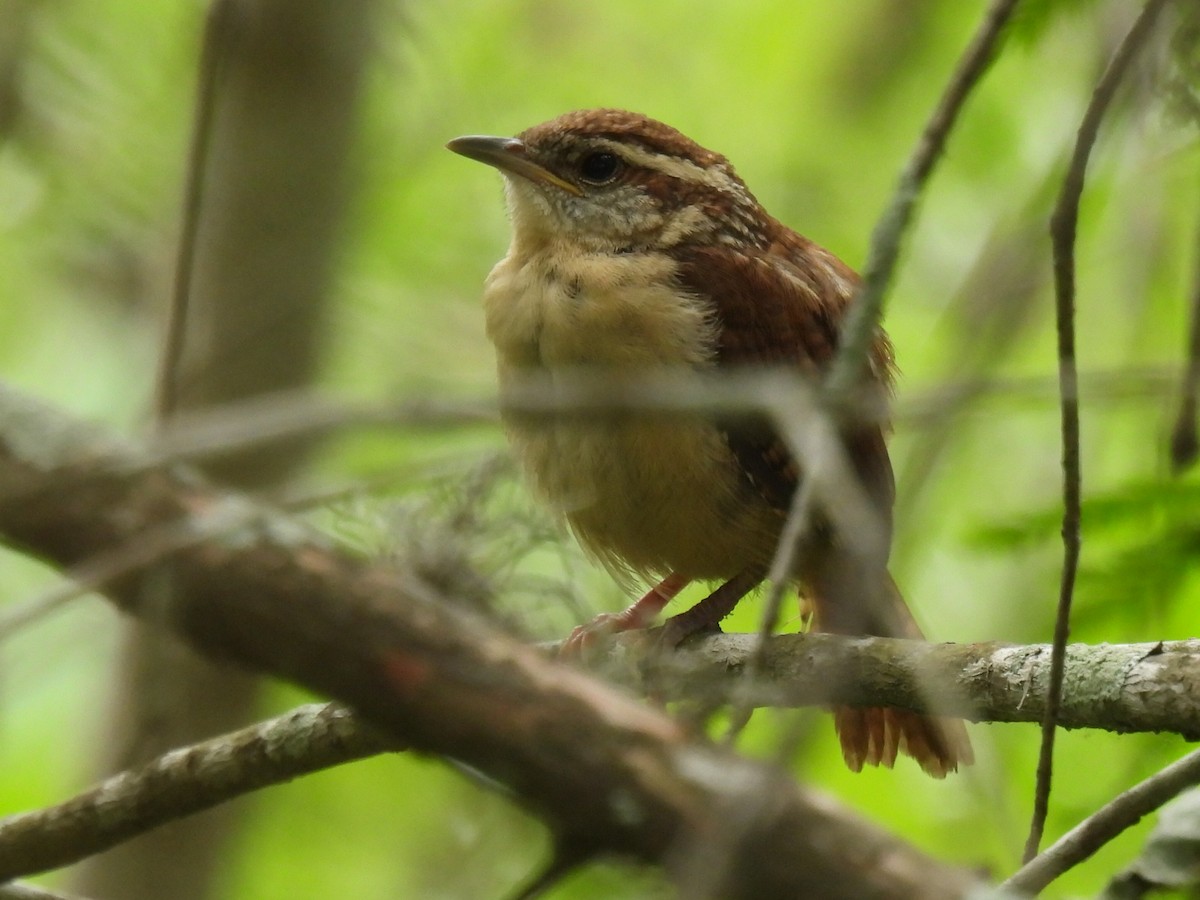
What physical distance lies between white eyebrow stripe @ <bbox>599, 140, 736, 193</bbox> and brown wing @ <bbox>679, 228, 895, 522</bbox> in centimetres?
32

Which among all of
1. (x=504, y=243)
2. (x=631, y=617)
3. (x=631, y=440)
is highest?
(x=504, y=243)

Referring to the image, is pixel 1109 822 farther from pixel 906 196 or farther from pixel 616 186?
pixel 616 186

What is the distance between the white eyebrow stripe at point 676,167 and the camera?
4.66 metres

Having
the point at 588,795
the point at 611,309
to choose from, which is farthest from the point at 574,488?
the point at 588,795

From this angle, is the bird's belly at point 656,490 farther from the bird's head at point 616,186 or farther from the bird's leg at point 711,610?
the bird's head at point 616,186

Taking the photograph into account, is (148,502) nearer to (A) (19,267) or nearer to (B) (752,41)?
(A) (19,267)

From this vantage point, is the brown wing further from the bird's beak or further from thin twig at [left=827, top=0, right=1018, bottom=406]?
thin twig at [left=827, top=0, right=1018, bottom=406]

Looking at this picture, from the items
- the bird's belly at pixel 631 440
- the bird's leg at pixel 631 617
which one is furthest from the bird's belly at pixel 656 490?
the bird's leg at pixel 631 617

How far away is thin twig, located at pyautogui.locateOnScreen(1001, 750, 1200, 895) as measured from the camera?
2.35 metres

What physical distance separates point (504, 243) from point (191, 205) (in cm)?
368

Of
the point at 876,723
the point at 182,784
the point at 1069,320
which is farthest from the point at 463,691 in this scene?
the point at 876,723

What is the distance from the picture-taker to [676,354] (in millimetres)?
3984

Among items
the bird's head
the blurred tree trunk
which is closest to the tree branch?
the bird's head

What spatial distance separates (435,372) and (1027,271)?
14.6 ft
